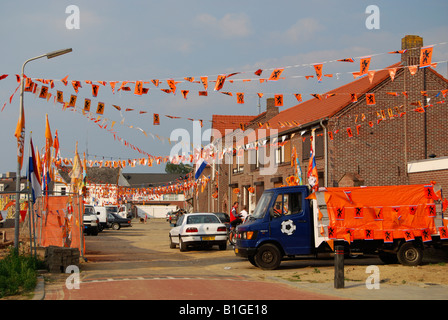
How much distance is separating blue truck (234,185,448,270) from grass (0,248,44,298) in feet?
19.1

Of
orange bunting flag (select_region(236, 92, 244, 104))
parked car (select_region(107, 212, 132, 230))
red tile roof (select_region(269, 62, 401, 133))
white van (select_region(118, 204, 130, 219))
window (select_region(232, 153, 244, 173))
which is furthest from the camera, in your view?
white van (select_region(118, 204, 130, 219))

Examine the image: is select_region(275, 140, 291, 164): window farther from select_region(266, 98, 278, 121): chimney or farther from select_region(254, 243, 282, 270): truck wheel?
select_region(254, 243, 282, 270): truck wheel

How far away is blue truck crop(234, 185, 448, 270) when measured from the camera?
15.0 meters

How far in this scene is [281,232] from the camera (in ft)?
50.4

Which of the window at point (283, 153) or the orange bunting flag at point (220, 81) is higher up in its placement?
the orange bunting flag at point (220, 81)

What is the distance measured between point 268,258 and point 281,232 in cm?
81

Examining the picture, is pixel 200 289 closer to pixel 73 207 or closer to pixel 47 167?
pixel 73 207

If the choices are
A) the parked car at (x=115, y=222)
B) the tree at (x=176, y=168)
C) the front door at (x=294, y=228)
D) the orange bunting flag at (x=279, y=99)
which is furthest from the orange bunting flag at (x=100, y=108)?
the tree at (x=176, y=168)

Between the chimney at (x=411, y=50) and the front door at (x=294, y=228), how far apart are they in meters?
14.8

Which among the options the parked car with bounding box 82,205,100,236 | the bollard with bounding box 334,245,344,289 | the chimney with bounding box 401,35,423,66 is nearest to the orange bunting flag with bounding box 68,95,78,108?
the bollard with bounding box 334,245,344,289

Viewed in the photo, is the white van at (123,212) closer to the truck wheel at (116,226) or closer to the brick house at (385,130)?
the truck wheel at (116,226)

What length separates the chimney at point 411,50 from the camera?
27.2 metres

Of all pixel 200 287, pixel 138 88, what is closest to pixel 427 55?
pixel 200 287

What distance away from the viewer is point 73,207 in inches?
707
